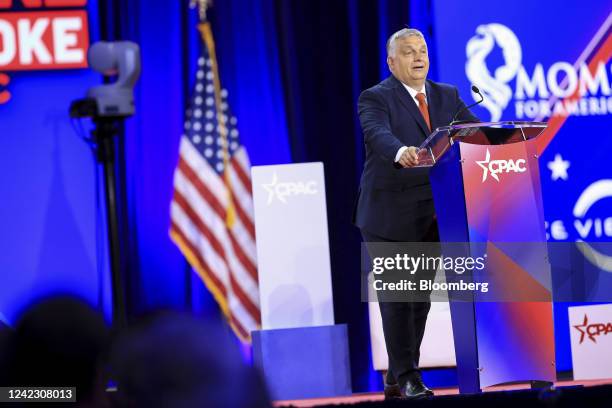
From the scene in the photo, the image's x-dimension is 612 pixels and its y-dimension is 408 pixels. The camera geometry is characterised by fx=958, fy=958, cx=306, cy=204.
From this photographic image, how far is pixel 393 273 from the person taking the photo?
4.18 m

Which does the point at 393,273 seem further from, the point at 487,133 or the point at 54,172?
the point at 54,172

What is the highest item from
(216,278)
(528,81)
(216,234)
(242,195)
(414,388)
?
(528,81)

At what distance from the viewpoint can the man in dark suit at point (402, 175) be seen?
166 inches

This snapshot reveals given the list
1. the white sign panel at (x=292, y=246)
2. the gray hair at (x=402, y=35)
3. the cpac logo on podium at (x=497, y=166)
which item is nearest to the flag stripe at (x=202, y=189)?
the white sign panel at (x=292, y=246)

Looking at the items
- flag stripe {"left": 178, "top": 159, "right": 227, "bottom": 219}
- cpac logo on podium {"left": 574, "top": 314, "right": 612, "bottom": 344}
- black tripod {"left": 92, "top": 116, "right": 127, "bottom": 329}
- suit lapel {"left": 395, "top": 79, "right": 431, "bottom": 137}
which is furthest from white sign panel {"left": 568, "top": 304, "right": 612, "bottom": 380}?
black tripod {"left": 92, "top": 116, "right": 127, "bottom": 329}

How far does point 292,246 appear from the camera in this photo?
5.71 meters

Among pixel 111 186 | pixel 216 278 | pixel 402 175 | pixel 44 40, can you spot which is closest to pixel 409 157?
pixel 402 175

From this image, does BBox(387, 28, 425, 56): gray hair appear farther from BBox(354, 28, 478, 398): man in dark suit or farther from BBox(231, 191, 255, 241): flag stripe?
BBox(231, 191, 255, 241): flag stripe

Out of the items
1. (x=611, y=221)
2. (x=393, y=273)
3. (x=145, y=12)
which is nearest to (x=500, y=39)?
(x=611, y=221)

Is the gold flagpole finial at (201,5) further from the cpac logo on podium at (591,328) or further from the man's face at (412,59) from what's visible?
the cpac logo on podium at (591,328)

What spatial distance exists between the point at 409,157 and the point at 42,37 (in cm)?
328

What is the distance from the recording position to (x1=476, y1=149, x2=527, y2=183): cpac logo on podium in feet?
12.3

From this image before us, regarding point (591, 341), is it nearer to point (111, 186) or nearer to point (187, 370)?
point (111, 186)

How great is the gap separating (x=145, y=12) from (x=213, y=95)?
0.72 meters
